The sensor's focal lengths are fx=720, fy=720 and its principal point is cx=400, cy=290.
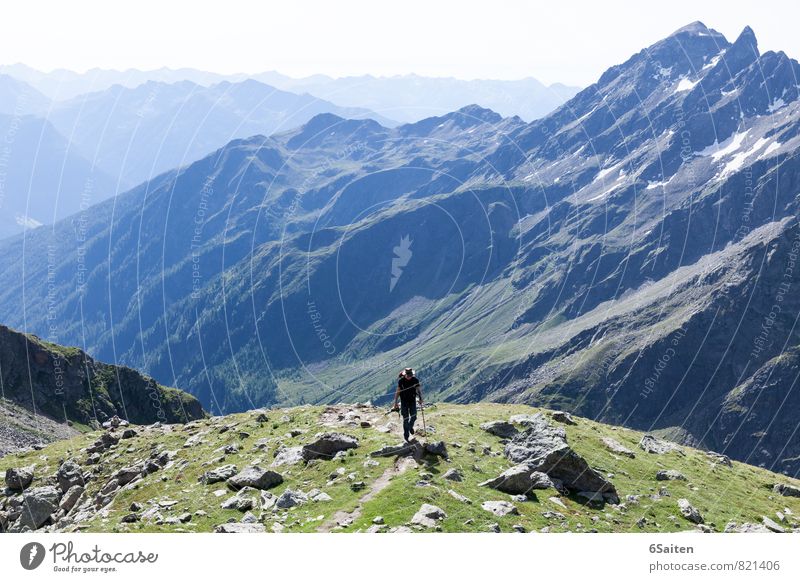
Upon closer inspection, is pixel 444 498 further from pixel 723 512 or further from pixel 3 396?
pixel 3 396

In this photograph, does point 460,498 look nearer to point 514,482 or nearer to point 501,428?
point 514,482

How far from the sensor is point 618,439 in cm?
6075

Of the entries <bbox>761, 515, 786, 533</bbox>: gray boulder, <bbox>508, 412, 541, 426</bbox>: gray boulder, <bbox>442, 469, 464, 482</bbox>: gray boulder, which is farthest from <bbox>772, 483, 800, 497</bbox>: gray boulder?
<bbox>442, 469, 464, 482</bbox>: gray boulder

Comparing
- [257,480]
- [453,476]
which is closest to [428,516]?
[453,476]

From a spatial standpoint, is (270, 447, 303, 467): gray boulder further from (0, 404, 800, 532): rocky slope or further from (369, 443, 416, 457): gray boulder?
(369, 443, 416, 457): gray boulder

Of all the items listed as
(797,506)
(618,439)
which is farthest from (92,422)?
(797,506)

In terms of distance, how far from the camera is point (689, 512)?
138 ft

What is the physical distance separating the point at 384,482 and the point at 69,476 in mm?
29124

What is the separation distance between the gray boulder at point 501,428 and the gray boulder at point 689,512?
1332cm

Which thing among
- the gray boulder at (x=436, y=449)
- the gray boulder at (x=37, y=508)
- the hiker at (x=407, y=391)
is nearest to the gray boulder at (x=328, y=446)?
the hiker at (x=407, y=391)

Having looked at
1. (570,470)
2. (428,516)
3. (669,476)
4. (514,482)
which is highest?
(428,516)

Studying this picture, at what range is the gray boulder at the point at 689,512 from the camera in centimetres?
4178

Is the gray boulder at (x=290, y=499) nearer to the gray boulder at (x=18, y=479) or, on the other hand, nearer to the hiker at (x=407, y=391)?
the hiker at (x=407, y=391)
